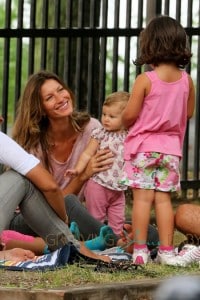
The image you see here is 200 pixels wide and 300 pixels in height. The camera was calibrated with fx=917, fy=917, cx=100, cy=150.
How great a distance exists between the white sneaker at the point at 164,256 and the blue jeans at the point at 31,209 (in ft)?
1.54

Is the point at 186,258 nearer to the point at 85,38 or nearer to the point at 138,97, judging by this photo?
the point at 138,97

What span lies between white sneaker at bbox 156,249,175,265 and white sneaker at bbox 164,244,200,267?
3 centimetres

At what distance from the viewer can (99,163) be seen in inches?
242

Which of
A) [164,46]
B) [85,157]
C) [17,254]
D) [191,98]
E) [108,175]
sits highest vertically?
[164,46]

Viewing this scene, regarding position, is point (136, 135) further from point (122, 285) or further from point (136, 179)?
point (122, 285)

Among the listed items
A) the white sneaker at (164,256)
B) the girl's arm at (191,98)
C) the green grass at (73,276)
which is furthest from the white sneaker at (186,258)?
the girl's arm at (191,98)

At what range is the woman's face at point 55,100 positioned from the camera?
6066 millimetres

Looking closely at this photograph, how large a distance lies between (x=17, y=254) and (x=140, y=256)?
0.69 m

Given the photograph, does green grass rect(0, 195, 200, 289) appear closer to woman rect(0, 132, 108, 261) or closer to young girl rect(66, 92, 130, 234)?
woman rect(0, 132, 108, 261)

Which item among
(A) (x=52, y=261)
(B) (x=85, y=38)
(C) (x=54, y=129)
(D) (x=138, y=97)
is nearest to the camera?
(A) (x=52, y=261)

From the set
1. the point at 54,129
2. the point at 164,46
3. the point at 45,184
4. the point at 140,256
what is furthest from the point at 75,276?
the point at 54,129

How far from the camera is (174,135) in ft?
17.2

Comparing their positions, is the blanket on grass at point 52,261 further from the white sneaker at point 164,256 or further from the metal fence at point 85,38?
the metal fence at point 85,38

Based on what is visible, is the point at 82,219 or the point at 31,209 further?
the point at 82,219
